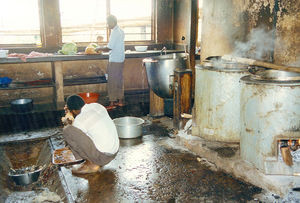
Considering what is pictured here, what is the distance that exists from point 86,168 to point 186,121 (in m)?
2.44

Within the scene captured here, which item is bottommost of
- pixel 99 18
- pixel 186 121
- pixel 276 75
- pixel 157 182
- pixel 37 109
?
pixel 157 182

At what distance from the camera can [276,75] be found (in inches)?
148

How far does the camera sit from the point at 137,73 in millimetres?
10016

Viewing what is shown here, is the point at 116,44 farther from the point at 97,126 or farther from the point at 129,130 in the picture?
the point at 97,126

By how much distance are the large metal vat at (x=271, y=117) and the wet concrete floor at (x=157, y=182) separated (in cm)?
43

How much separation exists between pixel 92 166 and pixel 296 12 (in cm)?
370

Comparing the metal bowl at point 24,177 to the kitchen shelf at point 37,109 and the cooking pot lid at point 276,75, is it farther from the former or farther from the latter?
the cooking pot lid at point 276,75

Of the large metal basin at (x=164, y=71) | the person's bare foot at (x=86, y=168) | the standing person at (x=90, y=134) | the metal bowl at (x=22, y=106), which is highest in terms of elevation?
the large metal basin at (x=164, y=71)

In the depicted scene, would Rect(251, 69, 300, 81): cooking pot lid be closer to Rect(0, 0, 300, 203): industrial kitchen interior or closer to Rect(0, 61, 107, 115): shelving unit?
Rect(0, 0, 300, 203): industrial kitchen interior

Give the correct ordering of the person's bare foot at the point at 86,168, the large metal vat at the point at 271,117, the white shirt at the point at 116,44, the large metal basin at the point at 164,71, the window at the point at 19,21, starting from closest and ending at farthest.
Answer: the large metal vat at the point at 271,117 → the person's bare foot at the point at 86,168 → the large metal basin at the point at 164,71 → the white shirt at the point at 116,44 → the window at the point at 19,21

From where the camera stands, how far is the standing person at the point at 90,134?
3.68 m

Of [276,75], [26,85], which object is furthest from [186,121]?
[26,85]

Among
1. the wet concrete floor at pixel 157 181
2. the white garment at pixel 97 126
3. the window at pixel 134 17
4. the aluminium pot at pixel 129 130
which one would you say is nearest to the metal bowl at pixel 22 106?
the aluminium pot at pixel 129 130

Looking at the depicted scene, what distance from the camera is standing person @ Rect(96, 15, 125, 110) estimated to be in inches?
301
